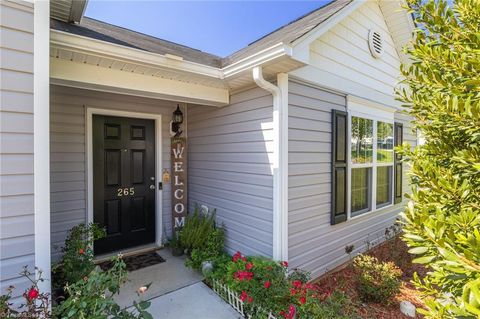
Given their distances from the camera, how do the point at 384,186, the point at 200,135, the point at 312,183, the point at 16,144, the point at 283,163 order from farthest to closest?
the point at 384,186
the point at 200,135
the point at 312,183
the point at 283,163
the point at 16,144

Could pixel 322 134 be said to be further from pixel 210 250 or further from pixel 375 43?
pixel 375 43

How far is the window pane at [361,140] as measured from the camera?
4.11m

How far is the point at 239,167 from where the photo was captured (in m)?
3.56

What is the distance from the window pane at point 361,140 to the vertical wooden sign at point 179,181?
296cm

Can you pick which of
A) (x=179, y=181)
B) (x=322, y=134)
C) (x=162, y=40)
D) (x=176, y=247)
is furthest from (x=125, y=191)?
(x=322, y=134)

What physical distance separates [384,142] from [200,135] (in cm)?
359

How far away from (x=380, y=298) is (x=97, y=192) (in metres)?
4.15

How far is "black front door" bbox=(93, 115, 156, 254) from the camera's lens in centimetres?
381

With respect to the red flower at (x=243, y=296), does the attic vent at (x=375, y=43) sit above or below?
above

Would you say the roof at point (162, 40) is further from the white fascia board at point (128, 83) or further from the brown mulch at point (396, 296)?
the brown mulch at point (396, 296)

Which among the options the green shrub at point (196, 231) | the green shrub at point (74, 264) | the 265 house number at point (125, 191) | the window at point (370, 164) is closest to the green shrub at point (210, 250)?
the green shrub at point (196, 231)

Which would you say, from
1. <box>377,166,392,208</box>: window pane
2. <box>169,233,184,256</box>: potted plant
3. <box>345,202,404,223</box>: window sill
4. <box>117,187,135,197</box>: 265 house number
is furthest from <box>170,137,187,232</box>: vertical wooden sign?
<box>377,166,392,208</box>: window pane

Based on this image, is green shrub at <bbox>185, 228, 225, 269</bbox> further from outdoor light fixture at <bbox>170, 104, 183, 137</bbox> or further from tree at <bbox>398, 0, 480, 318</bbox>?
tree at <bbox>398, 0, 480, 318</bbox>

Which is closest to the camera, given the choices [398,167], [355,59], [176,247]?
[176,247]
